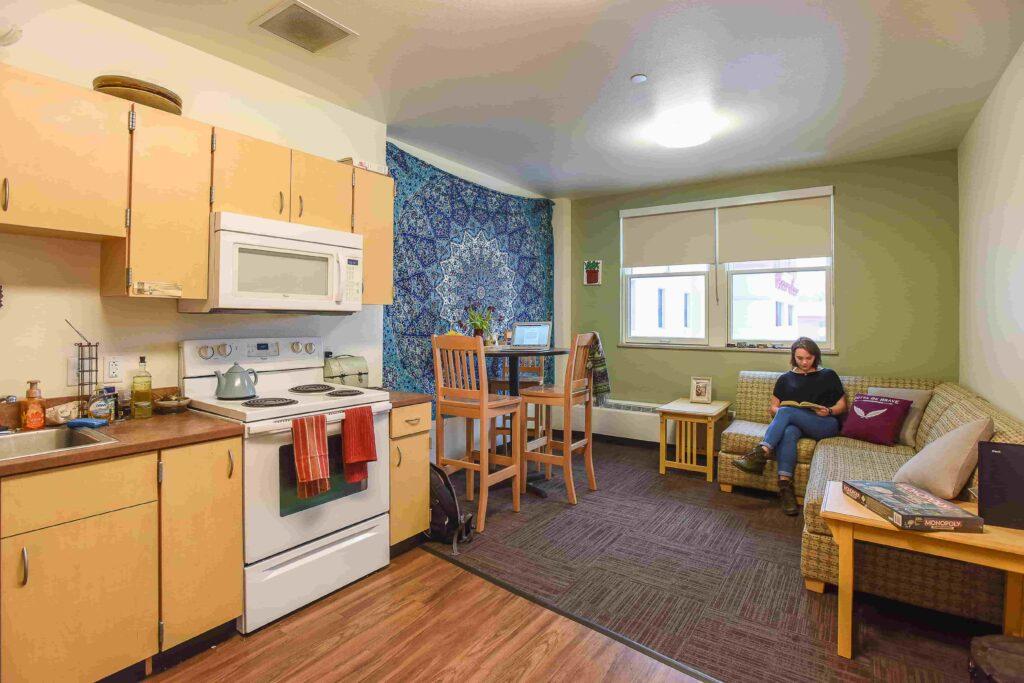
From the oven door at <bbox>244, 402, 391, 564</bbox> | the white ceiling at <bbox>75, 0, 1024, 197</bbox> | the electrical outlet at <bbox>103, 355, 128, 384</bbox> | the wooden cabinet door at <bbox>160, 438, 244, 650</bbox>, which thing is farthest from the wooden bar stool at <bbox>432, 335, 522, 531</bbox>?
the electrical outlet at <bbox>103, 355, 128, 384</bbox>

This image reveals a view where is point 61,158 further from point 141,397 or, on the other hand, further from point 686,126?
point 686,126

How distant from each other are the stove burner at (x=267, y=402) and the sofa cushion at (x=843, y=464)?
242 cm

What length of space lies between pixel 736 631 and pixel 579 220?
4177mm

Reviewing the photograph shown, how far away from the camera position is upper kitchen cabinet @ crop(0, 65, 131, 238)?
1.70 meters

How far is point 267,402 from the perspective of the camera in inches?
88.3

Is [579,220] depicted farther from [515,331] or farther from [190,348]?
[190,348]

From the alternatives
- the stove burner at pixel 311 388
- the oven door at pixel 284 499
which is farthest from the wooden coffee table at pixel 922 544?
the stove burner at pixel 311 388

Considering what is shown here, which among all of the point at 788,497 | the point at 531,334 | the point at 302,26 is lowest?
the point at 788,497

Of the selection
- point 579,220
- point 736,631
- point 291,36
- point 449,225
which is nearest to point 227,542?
point 736,631

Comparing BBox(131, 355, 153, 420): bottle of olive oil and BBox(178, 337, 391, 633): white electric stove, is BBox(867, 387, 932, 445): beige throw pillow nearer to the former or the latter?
BBox(178, 337, 391, 633): white electric stove

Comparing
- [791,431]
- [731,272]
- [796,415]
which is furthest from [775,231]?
[791,431]

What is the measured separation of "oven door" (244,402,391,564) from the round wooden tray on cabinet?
54.5 inches

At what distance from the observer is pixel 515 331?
14.8 ft

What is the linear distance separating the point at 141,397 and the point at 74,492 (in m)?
0.67
